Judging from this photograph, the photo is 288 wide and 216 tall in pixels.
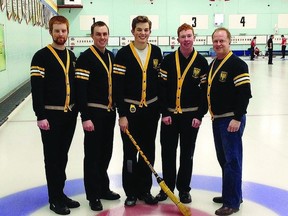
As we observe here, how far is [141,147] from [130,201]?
512mm

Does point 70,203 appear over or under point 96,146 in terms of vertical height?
under

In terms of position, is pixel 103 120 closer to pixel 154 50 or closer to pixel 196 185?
pixel 154 50

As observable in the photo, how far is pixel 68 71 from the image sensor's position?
3.46 metres

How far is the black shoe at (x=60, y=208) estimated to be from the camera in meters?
3.48

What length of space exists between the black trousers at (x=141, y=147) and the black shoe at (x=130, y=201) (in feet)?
0.12

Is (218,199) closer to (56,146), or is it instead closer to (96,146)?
(96,146)

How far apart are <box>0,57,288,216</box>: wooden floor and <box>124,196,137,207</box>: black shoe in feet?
0.18

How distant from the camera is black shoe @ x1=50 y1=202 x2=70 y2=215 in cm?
348

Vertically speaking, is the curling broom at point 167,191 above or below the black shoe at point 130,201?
above

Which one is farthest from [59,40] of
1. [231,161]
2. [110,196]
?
[231,161]

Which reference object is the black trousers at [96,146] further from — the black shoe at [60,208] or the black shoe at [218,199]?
the black shoe at [218,199]

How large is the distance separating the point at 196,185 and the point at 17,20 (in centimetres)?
908

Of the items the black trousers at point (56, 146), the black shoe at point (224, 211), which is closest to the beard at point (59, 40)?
the black trousers at point (56, 146)

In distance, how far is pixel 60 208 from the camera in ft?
11.5
